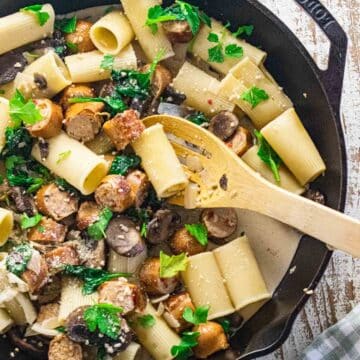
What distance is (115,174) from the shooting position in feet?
10.1

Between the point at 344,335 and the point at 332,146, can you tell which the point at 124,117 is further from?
the point at 344,335

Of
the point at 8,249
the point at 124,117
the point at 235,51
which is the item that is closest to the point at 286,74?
the point at 235,51

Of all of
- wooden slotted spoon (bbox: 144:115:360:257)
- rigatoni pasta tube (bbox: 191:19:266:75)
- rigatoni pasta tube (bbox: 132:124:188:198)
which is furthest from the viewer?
rigatoni pasta tube (bbox: 191:19:266:75)

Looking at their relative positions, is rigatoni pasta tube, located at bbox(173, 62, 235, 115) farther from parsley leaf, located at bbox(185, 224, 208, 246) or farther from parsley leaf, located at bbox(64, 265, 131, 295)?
parsley leaf, located at bbox(64, 265, 131, 295)

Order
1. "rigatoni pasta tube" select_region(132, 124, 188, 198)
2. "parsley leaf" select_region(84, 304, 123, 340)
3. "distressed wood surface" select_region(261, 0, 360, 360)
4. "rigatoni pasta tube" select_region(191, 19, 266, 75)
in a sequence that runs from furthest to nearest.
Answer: "distressed wood surface" select_region(261, 0, 360, 360) < "rigatoni pasta tube" select_region(191, 19, 266, 75) < "rigatoni pasta tube" select_region(132, 124, 188, 198) < "parsley leaf" select_region(84, 304, 123, 340)

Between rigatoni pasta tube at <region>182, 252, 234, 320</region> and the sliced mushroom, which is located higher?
the sliced mushroom

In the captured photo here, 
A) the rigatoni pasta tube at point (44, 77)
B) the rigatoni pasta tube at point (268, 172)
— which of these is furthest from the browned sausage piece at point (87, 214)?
the rigatoni pasta tube at point (268, 172)

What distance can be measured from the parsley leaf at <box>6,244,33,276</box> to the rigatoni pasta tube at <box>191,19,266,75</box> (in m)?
1.00

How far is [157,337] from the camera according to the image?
3.04 m

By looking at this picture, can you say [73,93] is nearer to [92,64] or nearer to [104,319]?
[92,64]

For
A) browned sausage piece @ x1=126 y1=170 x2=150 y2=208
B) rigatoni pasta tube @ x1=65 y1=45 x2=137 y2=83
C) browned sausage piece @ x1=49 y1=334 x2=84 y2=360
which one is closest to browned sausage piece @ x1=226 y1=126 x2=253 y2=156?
browned sausage piece @ x1=126 y1=170 x2=150 y2=208

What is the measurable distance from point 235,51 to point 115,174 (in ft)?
2.15

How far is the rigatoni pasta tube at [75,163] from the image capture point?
9.89ft

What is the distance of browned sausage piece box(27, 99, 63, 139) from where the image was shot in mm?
3025
